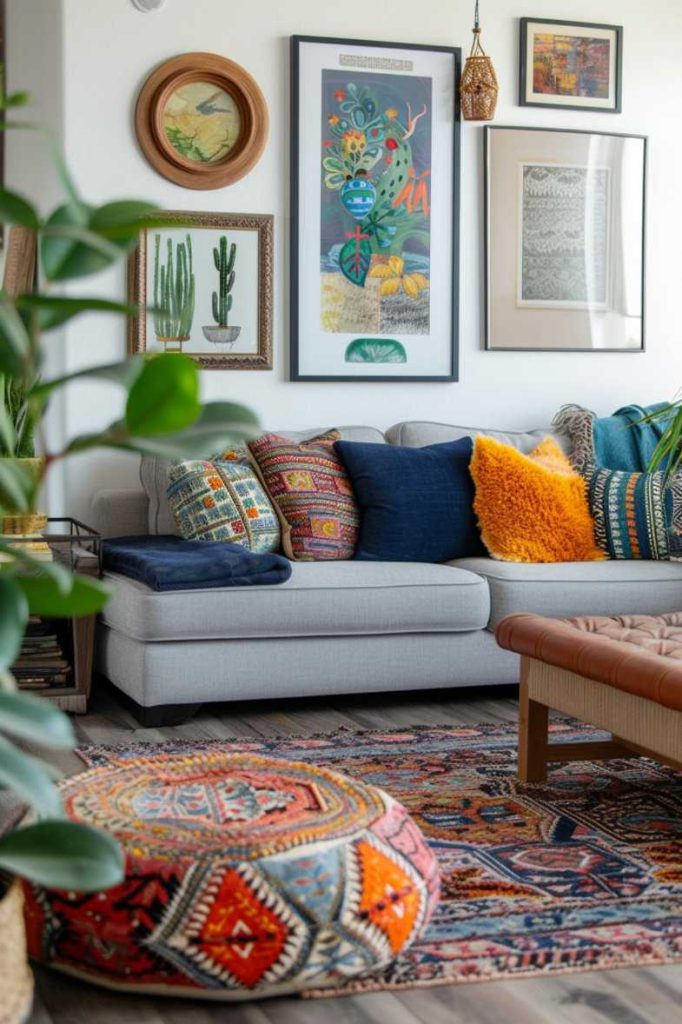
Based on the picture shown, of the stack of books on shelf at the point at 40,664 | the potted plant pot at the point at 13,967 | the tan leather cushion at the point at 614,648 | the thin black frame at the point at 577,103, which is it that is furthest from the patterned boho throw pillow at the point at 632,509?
the potted plant pot at the point at 13,967

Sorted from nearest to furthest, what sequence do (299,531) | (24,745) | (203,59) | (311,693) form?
(24,745)
(311,693)
(299,531)
(203,59)

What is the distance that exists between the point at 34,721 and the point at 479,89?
401cm

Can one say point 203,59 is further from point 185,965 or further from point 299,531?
point 185,965

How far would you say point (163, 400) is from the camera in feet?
4.65

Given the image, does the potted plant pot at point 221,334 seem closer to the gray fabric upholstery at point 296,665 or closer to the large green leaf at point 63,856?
the gray fabric upholstery at point 296,665

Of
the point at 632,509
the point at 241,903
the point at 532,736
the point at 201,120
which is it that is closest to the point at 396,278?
the point at 201,120

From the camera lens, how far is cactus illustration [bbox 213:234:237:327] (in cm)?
483

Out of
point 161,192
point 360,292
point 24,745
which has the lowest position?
point 24,745

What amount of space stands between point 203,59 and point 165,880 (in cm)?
340

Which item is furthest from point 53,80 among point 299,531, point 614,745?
point 614,745

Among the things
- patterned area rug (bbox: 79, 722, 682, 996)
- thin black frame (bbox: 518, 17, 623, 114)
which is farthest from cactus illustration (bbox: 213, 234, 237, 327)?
patterned area rug (bbox: 79, 722, 682, 996)

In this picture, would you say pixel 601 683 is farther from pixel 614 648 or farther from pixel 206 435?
pixel 206 435

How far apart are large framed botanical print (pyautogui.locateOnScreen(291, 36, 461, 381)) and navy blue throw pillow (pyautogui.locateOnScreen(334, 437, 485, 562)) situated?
0.50 metres

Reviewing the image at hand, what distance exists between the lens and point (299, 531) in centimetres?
443
